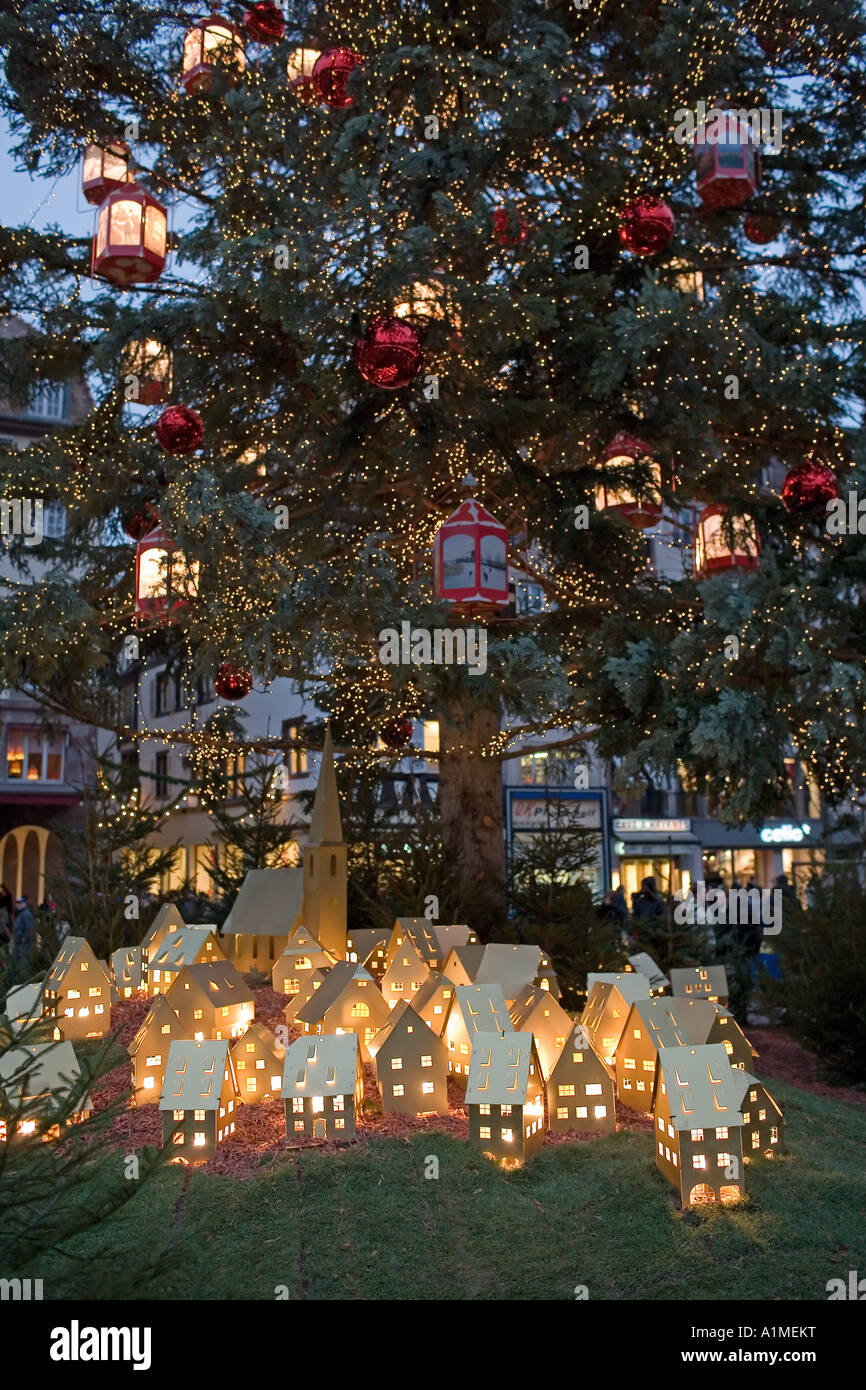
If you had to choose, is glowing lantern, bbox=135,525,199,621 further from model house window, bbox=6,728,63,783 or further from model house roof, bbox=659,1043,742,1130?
model house window, bbox=6,728,63,783

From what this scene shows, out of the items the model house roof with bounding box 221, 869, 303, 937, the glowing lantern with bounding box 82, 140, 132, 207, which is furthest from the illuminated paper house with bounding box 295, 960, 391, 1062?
the glowing lantern with bounding box 82, 140, 132, 207

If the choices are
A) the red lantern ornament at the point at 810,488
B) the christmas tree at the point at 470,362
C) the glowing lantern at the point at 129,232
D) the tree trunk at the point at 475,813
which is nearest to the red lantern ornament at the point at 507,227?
the christmas tree at the point at 470,362

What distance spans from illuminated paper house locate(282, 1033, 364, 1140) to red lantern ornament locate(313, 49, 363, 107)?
8384 millimetres

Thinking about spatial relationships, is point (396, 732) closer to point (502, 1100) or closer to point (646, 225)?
point (646, 225)

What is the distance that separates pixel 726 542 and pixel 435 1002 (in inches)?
210

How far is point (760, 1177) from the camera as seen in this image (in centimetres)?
569

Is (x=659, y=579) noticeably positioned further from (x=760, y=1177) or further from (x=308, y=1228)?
(x=308, y=1228)

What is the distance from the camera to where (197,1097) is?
550 centimetres

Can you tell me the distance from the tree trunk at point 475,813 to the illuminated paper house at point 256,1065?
4611mm

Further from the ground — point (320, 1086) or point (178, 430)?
point (178, 430)

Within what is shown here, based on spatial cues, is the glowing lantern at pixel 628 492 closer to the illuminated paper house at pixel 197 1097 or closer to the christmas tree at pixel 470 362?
the christmas tree at pixel 470 362

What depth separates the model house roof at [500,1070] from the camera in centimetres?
566

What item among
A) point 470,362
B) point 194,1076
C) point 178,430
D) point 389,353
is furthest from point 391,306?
point 194,1076
